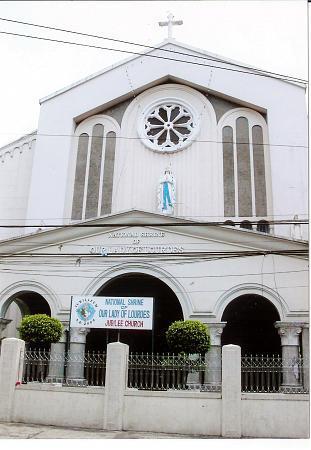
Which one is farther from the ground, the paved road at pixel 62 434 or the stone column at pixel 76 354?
the stone column at pixel 76 354

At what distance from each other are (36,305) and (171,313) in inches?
167

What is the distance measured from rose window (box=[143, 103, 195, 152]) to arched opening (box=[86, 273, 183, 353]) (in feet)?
16.1

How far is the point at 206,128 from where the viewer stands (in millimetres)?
17562

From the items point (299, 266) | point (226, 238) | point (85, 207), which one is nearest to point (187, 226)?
point (226, 238)

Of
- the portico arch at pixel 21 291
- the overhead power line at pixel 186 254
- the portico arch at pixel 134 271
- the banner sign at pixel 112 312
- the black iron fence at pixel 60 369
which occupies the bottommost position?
the black iron fence at pixel 60 369

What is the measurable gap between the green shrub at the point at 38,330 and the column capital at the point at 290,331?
5.52 m

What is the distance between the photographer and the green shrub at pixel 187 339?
1141 cm

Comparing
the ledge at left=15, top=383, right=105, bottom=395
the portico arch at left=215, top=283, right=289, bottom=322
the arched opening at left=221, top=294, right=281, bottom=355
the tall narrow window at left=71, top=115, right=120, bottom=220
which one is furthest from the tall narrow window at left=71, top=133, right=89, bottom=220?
the ledge at left=15, top=383, right=105, bottom=395

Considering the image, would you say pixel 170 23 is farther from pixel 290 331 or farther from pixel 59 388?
pixel 59 388

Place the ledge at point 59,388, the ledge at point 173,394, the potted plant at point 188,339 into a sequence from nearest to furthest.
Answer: the ledge at point 173,394, the ledge at point 59,388, the potted plant at point 188,339

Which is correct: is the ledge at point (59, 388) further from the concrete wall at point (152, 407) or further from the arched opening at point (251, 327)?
the arched opening at point (251, 327)

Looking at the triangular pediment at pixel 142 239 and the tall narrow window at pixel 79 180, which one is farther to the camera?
the tall narrow window at pixel 79 180

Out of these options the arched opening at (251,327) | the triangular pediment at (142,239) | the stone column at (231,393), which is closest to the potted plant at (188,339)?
the stone column at (231,393)

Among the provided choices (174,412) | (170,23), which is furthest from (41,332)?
(170,23)
